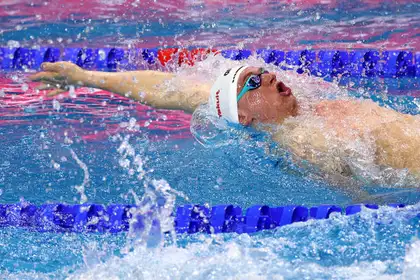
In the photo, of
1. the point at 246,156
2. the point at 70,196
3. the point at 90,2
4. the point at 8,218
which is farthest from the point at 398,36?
the point at 8,218

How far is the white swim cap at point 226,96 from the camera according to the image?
2.92 m

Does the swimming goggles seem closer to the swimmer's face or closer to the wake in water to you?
the swimmer's face

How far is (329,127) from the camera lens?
9.14ft

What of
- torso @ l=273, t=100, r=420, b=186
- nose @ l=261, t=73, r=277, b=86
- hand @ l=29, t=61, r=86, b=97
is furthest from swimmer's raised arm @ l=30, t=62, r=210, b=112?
torso @ l=273, t=100, r=420, b=186

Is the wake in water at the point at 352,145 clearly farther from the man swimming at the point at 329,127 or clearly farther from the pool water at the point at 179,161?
the pool water at the point at 179,161

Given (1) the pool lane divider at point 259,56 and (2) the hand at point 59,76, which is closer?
(2) the hand at point 59,76

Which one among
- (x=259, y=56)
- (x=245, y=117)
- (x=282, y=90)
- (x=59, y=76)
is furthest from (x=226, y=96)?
(x=259, y=56)

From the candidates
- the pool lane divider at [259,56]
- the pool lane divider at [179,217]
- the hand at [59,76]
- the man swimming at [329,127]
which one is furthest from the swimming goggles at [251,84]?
the pool lane divider at [259,56]

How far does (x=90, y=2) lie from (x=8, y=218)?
304 cm

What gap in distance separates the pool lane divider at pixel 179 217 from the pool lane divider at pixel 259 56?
162cm

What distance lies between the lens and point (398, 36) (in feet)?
15.9

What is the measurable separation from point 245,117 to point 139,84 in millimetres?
679

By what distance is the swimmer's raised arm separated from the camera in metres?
3.25

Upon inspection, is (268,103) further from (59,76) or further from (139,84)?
(59,76)
